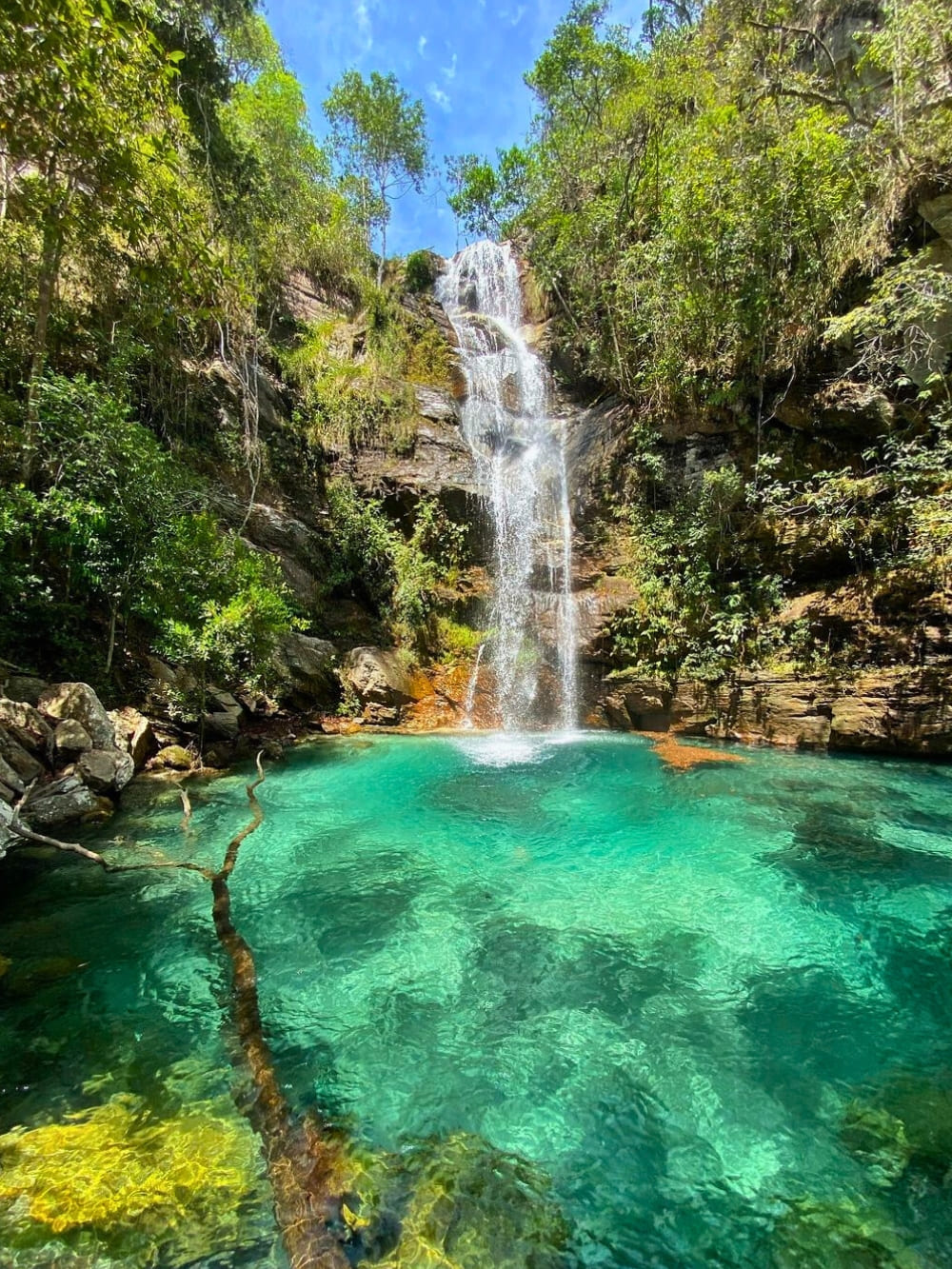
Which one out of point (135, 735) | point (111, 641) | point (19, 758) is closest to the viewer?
point (19, 758)

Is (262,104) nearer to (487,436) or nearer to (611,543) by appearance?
(487,436)

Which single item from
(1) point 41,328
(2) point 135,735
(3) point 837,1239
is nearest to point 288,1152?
(3) point 837,1239

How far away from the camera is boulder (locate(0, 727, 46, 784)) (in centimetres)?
456

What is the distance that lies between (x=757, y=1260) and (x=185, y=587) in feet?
26.8

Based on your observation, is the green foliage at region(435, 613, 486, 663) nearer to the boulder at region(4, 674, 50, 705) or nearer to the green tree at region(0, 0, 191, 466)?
the boulder at region(4, 674, 50, 705)

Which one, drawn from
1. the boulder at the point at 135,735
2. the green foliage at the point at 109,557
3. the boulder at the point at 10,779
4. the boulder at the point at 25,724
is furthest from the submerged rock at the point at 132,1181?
the green foliage at the point at 109,557

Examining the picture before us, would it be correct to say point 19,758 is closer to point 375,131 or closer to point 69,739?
point 69,739

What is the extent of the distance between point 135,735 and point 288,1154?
583 centimetres

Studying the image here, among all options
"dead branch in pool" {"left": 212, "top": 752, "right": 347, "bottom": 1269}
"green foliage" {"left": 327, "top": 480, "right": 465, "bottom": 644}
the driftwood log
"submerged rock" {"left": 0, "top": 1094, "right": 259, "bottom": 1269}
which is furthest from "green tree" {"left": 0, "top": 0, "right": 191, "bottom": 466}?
"green foliage" {"left": 327, "top": 480, "right": 465, "bottom": 644}

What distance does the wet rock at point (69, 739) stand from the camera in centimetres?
529

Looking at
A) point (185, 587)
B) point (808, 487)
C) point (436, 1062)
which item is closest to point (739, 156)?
point (808, 487)

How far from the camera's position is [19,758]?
469cm

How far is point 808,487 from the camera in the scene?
31.4 feet

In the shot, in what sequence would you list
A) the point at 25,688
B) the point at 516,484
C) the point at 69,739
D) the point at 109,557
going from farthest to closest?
the point at 516,484, the point at 109,557, the point at 25,688, the point at 69,739
